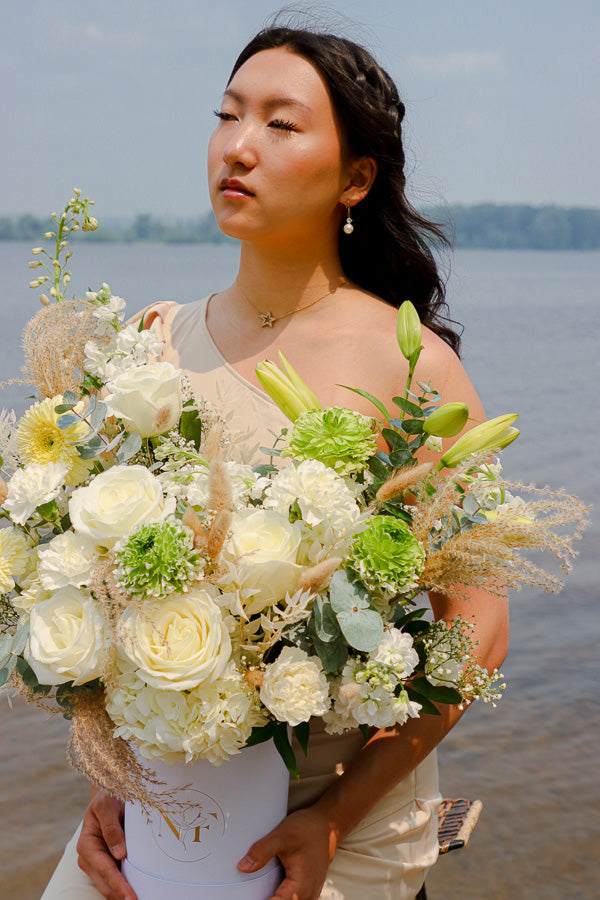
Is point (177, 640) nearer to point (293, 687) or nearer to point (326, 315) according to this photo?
point (293, 687)

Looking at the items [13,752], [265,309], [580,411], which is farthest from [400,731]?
[580,411]

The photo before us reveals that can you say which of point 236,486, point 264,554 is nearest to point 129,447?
point 236,486

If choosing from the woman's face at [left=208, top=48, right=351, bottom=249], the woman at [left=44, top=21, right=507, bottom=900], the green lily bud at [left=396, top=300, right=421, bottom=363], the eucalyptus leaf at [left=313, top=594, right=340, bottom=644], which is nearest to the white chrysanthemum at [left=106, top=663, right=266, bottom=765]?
the eucalyptus leaf at [left=313, top=594, right=340, bottom=644]

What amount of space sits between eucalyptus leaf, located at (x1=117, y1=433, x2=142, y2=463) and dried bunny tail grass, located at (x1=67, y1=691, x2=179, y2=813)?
1.17 feet

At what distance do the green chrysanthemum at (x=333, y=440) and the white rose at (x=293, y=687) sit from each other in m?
0.28

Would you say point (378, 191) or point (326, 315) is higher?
point (378, 191)

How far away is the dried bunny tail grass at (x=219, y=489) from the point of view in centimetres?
126

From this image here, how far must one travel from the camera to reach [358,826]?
1894mm

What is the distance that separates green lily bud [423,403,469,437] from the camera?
1381mm

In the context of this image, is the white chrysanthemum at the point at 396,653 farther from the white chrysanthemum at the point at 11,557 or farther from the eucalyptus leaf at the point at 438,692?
the white chrysanthemum at the point at 11,557

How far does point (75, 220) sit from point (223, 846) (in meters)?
1.13

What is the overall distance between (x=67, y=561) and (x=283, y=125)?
116 centimetres

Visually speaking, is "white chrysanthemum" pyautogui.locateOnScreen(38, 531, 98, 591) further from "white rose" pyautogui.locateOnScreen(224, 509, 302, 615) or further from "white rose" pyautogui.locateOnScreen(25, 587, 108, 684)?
"white rose" pyautogui.locateOnScreen(224, 509, 302, 615)

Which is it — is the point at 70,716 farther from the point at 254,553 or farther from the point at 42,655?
the point at 254,553
